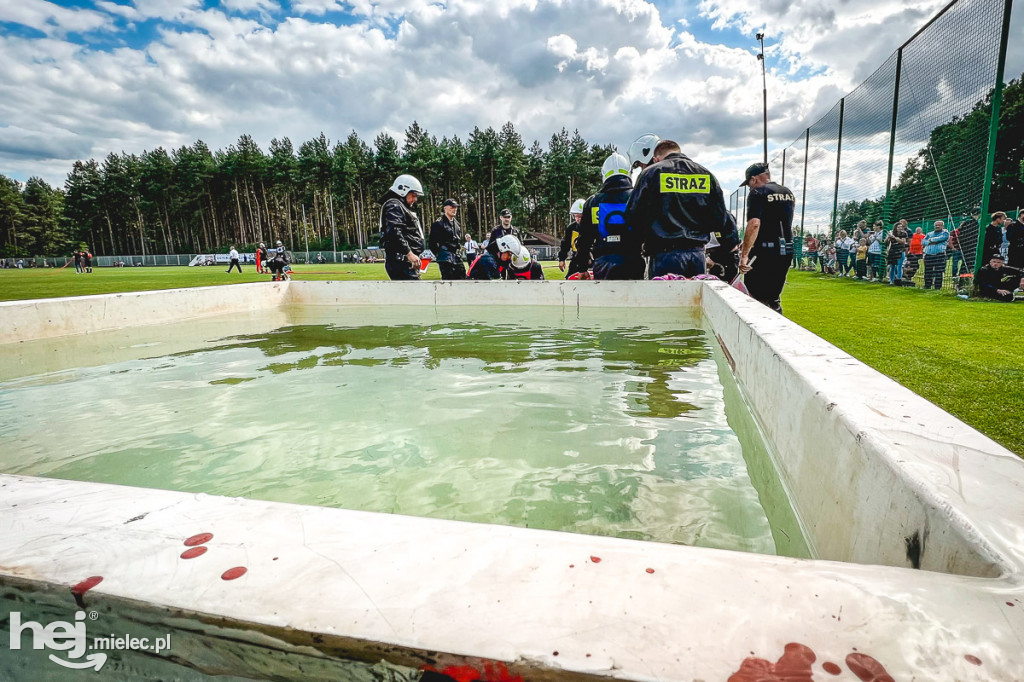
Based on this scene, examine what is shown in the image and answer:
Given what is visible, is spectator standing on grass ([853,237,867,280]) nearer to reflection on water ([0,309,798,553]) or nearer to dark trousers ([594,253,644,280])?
dark trousers ([594,253,644,280])

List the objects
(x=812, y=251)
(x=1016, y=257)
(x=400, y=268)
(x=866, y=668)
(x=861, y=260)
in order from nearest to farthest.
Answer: (x=866, y=668)
(x=400, y=268)
(x=1016, y=257)
(x=861, y=260)
(x=812, y=251)

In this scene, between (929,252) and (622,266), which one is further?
(929,252)

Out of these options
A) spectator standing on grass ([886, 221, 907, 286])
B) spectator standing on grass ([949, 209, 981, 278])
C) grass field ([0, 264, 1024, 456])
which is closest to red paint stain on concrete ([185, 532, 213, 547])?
grass field ([0, 264, 1024, 456])

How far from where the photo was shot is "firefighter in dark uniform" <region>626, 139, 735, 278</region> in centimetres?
575

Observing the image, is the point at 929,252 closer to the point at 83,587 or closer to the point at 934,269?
the point at 934,269

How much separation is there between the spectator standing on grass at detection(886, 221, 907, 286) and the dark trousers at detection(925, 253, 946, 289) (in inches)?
43.2

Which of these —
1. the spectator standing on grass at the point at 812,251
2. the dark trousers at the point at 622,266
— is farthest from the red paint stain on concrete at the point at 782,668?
the spectator standing on grass at the point at 812,251

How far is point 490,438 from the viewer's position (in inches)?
95.6

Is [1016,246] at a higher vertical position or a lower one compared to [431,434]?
higher

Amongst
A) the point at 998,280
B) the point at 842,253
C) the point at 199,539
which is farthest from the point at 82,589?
the point at 842,253

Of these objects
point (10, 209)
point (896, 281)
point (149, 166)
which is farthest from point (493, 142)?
point (10, 209)

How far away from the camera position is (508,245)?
9.23 metres

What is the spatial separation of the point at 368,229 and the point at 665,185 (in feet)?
235

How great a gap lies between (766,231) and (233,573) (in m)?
6.01
